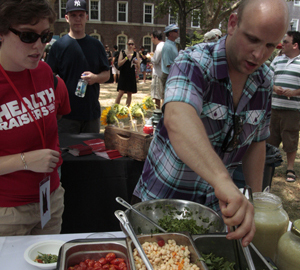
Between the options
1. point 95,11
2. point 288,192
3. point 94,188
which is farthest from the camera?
point 95,11

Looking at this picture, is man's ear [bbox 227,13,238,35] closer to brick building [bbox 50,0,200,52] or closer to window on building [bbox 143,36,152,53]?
brick building [bbox 50,0,200,52]

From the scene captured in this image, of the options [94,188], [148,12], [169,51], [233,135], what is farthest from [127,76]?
[148,12]

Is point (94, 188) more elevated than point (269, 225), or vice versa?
point (269, 225)

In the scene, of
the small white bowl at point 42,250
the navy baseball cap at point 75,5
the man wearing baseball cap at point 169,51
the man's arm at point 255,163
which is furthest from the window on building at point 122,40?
the small white bowl at point 42,250

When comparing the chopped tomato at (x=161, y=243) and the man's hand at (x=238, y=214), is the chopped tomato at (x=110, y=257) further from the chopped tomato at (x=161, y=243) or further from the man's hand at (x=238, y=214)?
the man's hand at (x=238, y=214)

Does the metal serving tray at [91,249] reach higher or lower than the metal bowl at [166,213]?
lower

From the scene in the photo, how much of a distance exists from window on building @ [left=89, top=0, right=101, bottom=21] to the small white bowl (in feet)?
86.6

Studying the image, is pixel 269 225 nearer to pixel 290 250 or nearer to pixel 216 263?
pixel 290 250

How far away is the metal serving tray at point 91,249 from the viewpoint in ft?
3.34

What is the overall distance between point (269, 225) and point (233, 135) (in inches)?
17.1

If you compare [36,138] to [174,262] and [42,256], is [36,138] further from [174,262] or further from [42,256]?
[174,262]

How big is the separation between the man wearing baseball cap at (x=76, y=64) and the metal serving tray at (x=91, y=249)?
2217 millimetres

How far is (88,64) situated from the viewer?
319 cm

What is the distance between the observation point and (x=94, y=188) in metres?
2.66
